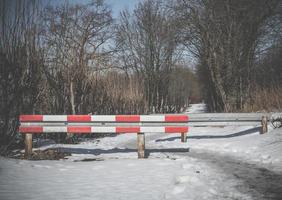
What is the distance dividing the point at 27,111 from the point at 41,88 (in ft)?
4.51

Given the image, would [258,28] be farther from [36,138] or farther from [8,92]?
[8,92]

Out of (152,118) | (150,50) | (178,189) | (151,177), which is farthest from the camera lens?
(150,50)

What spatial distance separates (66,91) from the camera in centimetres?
1550

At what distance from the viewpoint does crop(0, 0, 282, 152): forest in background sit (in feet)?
35.6

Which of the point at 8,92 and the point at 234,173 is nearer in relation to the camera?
the point at 234,173

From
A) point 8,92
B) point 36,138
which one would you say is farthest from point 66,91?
point 8,92

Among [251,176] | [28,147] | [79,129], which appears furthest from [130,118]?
[251,176]

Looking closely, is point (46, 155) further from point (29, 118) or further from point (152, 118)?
point (152, 118)

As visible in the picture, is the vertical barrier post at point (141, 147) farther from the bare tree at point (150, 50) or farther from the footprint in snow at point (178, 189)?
the bare tree at point (150, 50)

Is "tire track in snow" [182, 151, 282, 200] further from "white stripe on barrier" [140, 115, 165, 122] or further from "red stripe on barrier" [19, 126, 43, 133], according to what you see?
"red stripe on barrier" [19, 126, 43, 133]

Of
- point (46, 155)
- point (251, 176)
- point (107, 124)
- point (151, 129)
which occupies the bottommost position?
point (251, 176)

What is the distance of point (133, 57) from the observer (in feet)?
136

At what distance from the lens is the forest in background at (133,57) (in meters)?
10.9

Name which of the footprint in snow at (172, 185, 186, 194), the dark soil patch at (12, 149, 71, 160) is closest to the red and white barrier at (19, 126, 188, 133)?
the dark soil patch at (12, 149, 71, 160)
